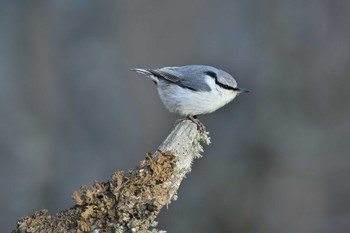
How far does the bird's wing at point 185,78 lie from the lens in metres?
3.30

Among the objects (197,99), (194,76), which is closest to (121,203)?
(197,99)

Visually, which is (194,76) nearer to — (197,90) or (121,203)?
(197,90)

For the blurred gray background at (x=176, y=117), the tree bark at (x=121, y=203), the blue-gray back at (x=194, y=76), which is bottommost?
the tree bark at (x=121, y=203)

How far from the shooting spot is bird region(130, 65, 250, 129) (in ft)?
10.7

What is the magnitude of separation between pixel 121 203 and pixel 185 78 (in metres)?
1.79

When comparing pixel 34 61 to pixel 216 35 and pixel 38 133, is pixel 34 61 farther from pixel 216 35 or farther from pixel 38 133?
pixel 216 35

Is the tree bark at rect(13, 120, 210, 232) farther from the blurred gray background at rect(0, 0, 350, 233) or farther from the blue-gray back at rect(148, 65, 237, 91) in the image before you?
the blurred gray background at rect(0, 0, 350, 233)

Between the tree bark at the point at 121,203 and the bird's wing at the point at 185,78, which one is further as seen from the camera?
the bird's wing at the point at 185,78

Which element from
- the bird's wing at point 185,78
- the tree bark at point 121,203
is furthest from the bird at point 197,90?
the tree bark at point 121,203

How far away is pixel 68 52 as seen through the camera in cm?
600

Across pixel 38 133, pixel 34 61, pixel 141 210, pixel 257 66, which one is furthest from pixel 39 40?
pixel 141 210

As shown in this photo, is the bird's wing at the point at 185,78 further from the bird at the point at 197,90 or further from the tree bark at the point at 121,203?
the tree bark at the point at 121,203

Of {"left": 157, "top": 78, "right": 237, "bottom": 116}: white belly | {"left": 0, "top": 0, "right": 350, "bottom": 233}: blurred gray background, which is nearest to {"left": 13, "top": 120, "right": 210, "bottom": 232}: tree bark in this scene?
{"left": 157, "top": 78, "right": 237, "bottom": 116}: white belly

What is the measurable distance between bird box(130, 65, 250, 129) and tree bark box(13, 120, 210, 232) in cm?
136
